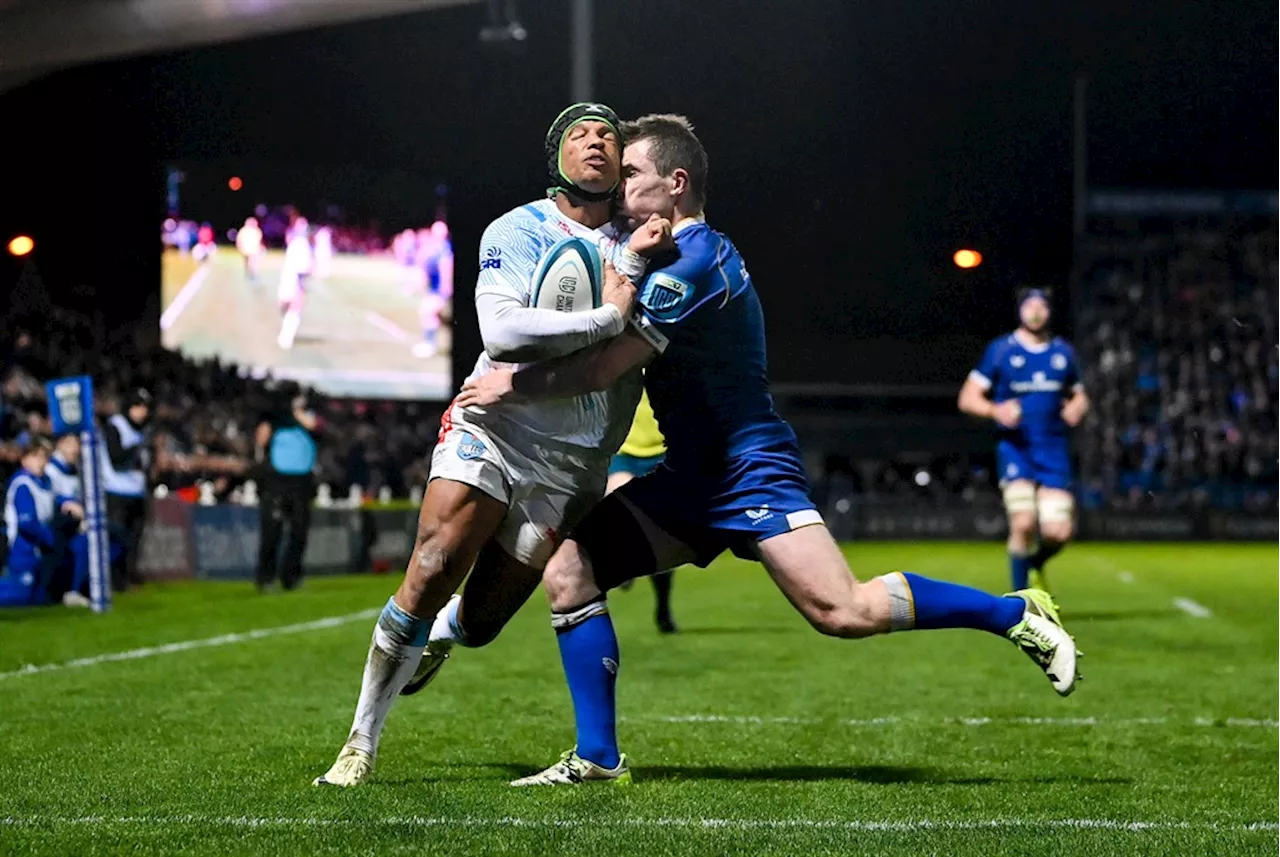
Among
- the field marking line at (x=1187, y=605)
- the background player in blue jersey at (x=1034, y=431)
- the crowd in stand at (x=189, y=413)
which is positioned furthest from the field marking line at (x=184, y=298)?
the background player in blue jersey at (x=1034, y=431)

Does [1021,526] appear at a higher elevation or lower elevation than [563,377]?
lower

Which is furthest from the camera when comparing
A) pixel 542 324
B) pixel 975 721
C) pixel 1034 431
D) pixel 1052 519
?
pixel 1034 431

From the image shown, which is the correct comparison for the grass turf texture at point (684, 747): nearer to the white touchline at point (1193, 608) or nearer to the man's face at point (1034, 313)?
the white touchline at point (1193, 608)

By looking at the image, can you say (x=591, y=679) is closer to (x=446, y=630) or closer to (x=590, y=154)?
(x=446, y=630)

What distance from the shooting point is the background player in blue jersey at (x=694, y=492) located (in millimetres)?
4984

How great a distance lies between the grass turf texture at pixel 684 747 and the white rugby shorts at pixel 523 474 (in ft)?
2.46

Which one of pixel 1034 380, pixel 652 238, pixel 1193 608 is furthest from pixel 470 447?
pixel 1193 608

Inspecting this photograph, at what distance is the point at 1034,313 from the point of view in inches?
488

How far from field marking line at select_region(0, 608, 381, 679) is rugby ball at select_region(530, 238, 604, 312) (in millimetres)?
5185

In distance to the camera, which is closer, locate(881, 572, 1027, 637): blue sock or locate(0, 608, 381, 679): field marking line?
locate(881, 572, 1027, 637): blue sock

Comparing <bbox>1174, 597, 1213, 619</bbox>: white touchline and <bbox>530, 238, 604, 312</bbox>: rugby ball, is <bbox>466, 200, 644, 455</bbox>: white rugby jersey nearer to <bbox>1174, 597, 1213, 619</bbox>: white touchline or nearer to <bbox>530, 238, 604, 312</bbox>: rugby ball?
<bbox>530, 238, 604, 312</bbox>: rugby ball

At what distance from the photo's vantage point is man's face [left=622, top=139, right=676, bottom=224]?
5.08 metres

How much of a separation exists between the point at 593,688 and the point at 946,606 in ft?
3.65

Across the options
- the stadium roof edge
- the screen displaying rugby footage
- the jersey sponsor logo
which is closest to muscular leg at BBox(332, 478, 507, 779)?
the jersey sponsor logo
